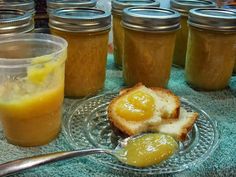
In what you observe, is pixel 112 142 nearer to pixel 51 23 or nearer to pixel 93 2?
pixel 51 23

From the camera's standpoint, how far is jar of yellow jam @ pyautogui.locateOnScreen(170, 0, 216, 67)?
102cm

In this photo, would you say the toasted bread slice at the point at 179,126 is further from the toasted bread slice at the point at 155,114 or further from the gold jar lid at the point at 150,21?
the gold jar lid at the point at 150,21

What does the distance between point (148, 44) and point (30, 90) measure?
37 centimetres

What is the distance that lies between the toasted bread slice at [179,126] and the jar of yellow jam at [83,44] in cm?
26

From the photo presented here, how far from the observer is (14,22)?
2.44ft

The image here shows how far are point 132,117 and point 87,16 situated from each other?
31 centimetres

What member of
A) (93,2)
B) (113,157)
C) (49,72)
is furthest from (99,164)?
(93,2)

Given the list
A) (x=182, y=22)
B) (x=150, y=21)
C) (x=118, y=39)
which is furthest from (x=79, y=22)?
(x=182, y=22)

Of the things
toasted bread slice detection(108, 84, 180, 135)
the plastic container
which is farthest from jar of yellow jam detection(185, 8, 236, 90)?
the plastic container

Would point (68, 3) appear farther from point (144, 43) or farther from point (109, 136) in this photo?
point (109, 136)

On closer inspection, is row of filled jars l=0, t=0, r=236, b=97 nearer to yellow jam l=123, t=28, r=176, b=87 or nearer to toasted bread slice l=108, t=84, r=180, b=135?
yellow jam l=123, t=28, r=176, b=87

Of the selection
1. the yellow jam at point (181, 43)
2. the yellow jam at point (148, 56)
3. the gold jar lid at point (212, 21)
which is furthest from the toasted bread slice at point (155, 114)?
the yellow jam at point (181, 43)

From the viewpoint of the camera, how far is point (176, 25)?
2.77ft

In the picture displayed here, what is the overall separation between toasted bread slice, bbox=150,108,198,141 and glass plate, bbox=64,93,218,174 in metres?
0.03
